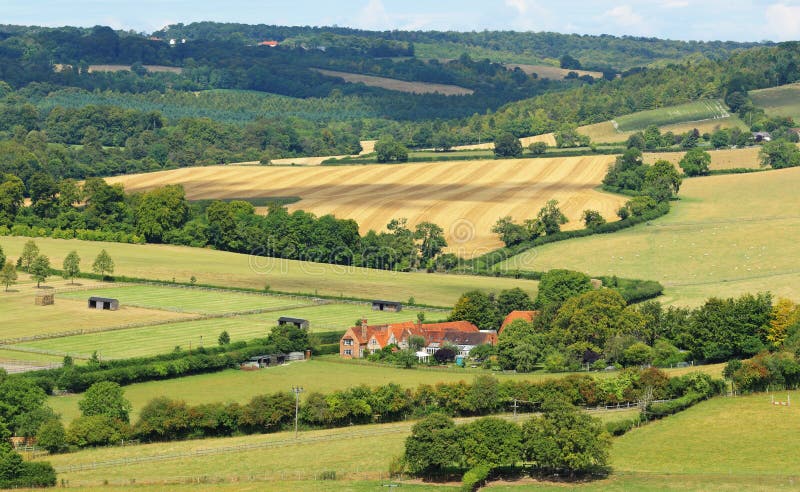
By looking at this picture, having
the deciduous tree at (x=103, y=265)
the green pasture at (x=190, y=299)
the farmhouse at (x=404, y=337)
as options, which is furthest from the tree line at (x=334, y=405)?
the deciduous tree at (x=103, y=265)

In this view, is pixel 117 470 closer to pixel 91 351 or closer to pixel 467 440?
pixel 467 440

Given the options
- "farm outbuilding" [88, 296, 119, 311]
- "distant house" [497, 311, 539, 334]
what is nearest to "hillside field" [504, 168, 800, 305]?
"distant house" [497, 311, 539, 334]

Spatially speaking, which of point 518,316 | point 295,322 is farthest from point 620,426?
point 295,322

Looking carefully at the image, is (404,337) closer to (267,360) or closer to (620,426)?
(267,360)

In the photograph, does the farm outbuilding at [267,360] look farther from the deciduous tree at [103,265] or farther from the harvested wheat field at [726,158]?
the harvested wheat field at [726,158]

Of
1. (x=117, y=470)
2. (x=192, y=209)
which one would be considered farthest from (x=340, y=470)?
(x=192, y=209)

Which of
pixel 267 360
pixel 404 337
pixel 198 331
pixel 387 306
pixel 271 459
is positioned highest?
pixel 387 306
